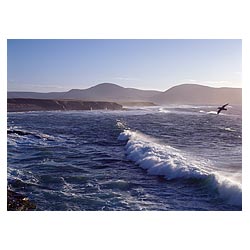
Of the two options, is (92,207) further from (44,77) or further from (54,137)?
(44,77)

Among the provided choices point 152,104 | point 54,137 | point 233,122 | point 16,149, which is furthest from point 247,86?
point 16,149

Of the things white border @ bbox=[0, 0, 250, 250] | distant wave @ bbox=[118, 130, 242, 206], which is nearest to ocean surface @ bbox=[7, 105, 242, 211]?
distant wave @ bbox=[118, 130, 242, 206]

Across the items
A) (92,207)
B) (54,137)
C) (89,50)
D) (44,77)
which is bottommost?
(92,207)

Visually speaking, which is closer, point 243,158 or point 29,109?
point 243,158

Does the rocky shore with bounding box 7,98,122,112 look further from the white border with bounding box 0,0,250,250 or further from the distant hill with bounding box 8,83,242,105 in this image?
the white border with bounding box 0,0,250,250

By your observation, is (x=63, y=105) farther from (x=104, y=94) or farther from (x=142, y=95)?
(x=142, y=95)
